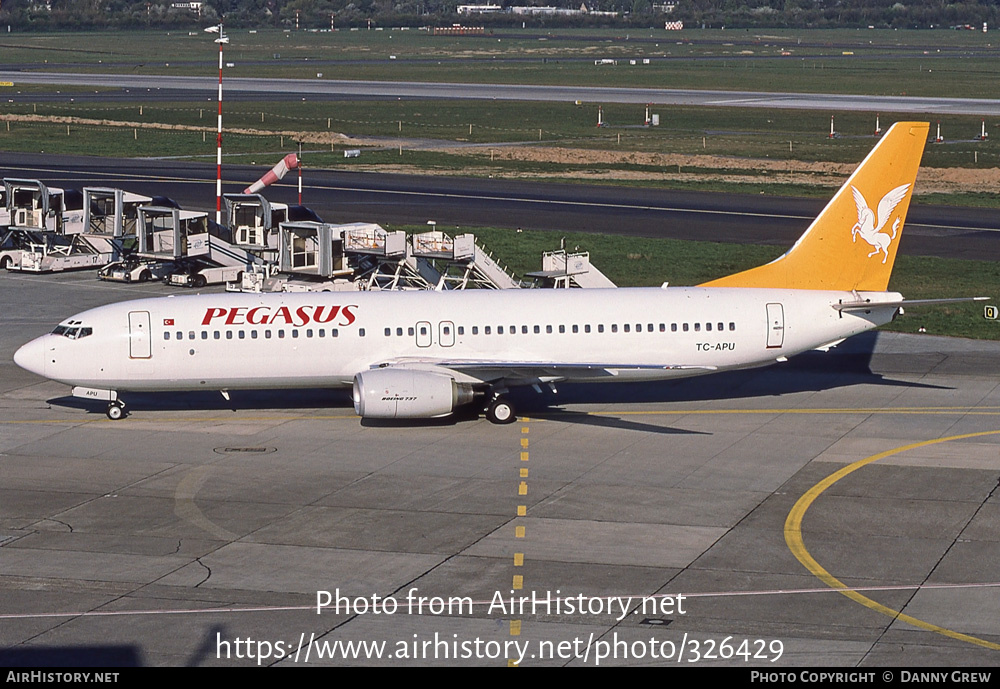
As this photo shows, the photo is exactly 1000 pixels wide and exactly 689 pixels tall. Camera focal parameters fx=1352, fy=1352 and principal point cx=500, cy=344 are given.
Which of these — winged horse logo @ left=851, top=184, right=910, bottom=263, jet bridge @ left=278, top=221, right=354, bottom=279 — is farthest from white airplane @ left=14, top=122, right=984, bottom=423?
jet bridge @ left=278, top=221, right=354, bottom=279

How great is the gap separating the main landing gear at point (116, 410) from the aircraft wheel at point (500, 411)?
12046mm

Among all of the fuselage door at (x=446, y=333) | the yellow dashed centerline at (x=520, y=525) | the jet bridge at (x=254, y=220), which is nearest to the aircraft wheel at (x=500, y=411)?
the yellow dashed centerline at (x=520, y=525)

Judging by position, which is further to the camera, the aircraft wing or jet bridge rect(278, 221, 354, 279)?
jet bridge rect(278, 221, 354, 279)

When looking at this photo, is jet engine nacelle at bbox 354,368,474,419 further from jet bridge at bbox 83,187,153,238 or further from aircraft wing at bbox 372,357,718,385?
jet bridge at bbox 83,187,153,238

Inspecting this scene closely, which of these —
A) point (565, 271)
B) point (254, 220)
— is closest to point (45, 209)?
point (254, 220)

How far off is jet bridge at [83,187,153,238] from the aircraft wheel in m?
31.1

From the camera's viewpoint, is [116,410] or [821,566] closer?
[821,566]

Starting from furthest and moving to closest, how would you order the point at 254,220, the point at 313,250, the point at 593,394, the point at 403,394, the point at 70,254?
the point at 70,254 < the point at 254,220 < the point at 313,250 < the point at 593,394 < the point at 403,394

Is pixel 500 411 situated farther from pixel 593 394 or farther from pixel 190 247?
pixel 190 247

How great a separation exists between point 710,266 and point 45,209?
3444 centimetres

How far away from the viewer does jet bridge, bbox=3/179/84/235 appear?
2781 inches

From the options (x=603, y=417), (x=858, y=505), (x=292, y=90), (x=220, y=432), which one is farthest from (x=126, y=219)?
(x=292, y=90)

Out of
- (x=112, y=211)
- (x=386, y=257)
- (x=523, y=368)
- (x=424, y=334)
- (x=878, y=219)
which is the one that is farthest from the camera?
(x=112, y=211)

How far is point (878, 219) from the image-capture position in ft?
149
